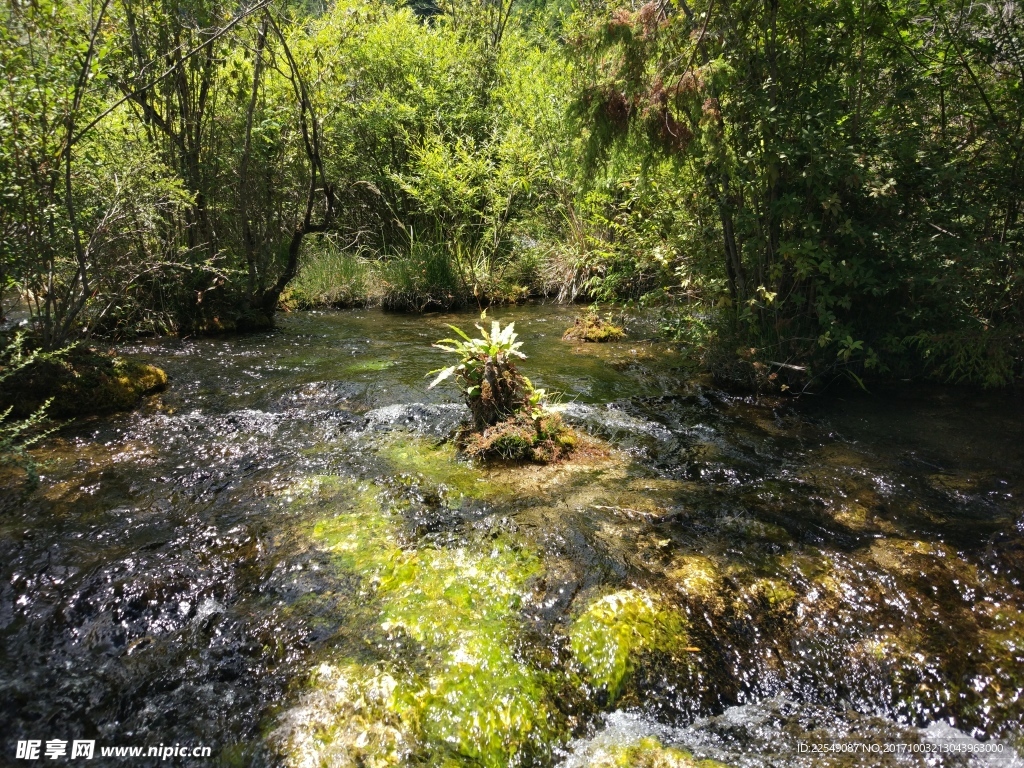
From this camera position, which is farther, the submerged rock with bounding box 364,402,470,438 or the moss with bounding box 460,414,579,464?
the submerged rock with bounding box 364,402,470,438

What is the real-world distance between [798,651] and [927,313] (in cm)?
428

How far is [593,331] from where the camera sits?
8922mm

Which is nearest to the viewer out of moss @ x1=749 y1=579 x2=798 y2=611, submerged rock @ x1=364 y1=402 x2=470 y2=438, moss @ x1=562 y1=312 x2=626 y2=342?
moss @ x1=749 y1=579 x2=798 y2=611

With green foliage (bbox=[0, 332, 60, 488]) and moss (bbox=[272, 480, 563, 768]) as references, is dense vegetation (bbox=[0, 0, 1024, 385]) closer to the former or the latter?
green foliage (bbox=[0, 332, 60, 488])

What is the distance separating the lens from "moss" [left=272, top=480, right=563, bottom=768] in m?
2.36

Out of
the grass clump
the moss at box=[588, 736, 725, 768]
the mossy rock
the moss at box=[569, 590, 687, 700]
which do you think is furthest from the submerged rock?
the grass clump

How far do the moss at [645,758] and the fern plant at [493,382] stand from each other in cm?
284

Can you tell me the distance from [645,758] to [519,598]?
0.95 metres

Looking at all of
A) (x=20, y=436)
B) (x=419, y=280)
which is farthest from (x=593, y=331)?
(x=20, y=436)

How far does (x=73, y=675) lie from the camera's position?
2.61 metres

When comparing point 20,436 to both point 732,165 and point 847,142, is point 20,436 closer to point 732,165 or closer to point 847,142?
point 732,165

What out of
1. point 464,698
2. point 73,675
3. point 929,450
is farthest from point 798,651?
point 73,675

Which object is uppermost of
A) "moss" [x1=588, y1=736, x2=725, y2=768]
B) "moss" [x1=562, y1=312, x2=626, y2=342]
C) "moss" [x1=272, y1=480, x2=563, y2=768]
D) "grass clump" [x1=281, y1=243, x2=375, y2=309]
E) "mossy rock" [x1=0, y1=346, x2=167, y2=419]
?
"grass clump" [x1=281, y1=243, x2=375, y2=309]

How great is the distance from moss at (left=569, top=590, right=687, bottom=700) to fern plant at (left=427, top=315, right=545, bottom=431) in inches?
86.1
